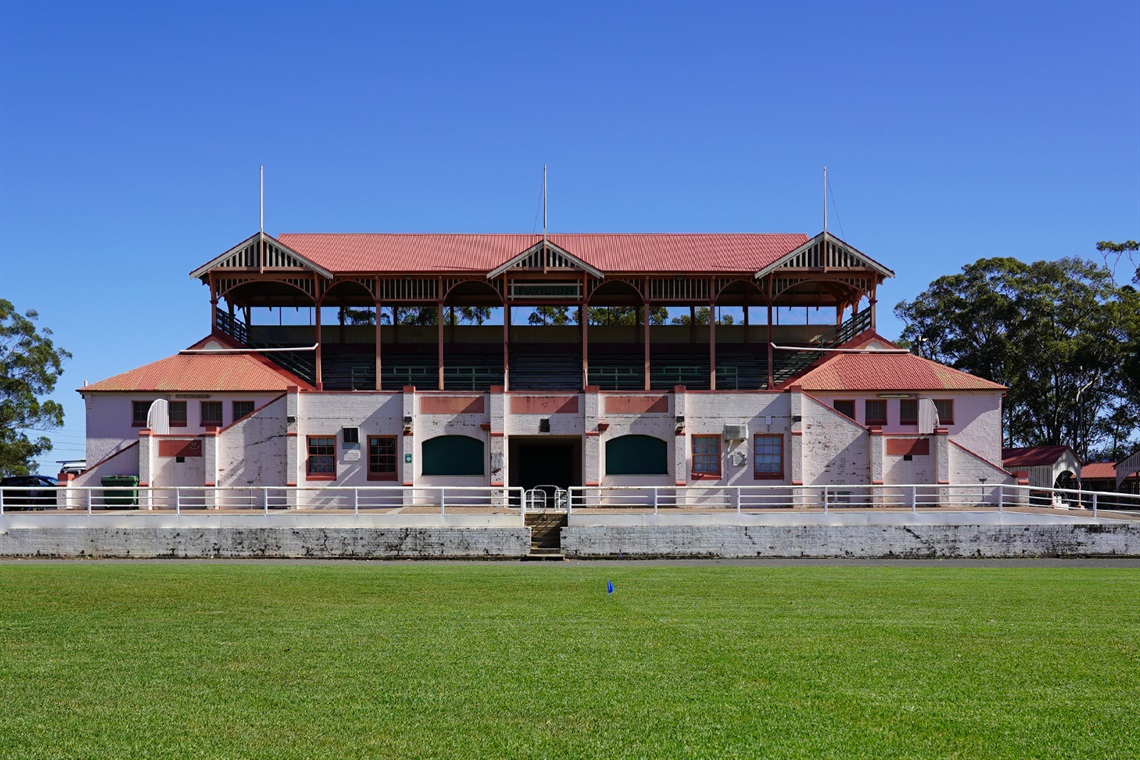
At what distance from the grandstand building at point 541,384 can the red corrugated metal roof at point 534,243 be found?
0.63ft

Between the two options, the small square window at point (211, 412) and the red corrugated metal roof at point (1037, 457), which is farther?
the red corrugated metal roof at point (1037, 457)

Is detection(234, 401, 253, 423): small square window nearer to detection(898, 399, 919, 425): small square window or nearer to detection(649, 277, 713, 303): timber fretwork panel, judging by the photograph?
→ detection(649, 277, 713, 303): timber fretwork panel

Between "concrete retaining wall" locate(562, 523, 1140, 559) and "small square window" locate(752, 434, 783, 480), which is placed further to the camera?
"small square window" locate(752, 434, 783, 480)

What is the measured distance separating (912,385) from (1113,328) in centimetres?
2719

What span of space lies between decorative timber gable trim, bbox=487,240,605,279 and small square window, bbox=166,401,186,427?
11867mm

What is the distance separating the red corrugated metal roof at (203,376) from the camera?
1640 inches

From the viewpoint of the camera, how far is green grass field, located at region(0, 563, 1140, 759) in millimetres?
9555

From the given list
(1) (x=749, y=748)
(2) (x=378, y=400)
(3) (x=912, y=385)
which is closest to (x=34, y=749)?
(1) (x=749, y=748)

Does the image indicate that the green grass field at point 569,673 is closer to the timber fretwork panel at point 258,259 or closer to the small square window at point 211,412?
the small square window at point 211,412

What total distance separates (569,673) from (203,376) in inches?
1306

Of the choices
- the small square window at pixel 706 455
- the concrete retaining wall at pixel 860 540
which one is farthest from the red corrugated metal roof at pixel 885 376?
the concrete retaining wall at pixel 860 540

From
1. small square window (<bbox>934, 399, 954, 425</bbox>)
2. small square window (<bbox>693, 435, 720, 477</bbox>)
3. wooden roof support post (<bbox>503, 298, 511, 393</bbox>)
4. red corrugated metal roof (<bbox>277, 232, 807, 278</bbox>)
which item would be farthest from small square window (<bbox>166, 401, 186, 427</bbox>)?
small square window (<bbox>934, 399, 954, 425</bbox>)

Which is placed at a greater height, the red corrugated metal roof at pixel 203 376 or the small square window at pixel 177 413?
the red corrugated metal roof at pixel 203 376

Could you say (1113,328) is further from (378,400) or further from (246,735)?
(246,735)
